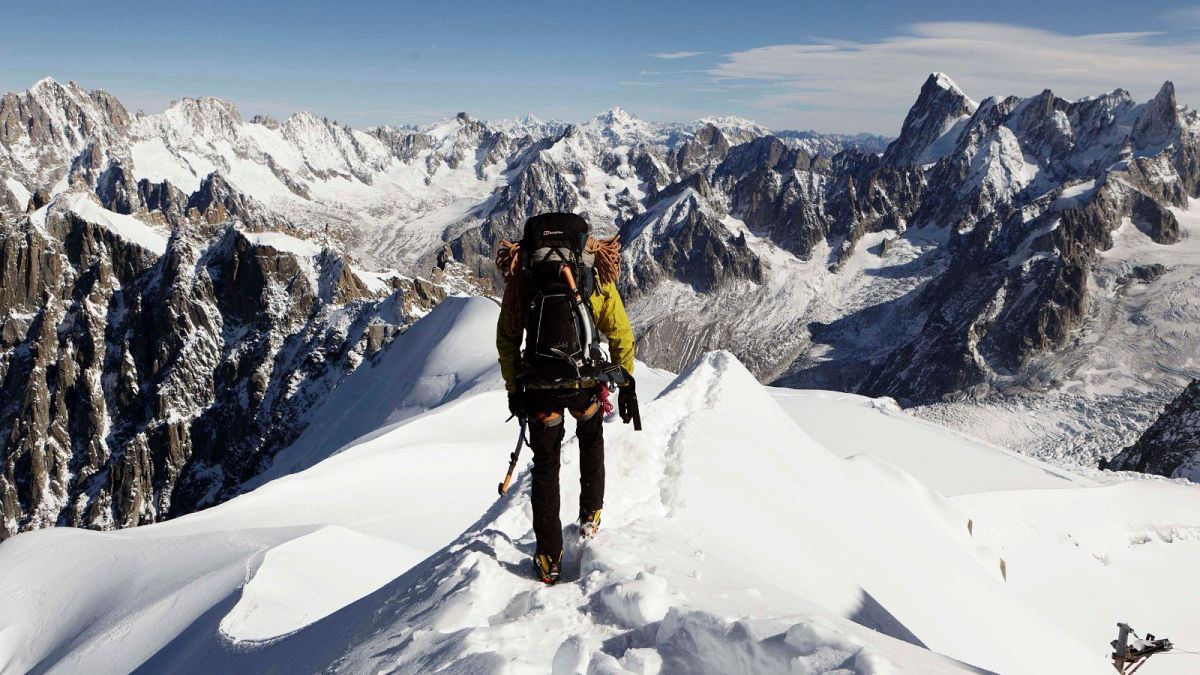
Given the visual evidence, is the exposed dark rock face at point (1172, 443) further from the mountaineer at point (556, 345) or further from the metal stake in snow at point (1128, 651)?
the mountaineer at point (556, 345)

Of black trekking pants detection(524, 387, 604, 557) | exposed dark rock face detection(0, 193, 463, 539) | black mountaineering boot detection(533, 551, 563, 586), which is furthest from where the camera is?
exposed dark rock face detection(0, 193, 463, 539)

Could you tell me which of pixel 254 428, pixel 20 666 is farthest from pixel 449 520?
→ pixel 254 428

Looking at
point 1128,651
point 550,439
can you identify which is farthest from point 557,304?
point 1128,651

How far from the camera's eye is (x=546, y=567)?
289 inches

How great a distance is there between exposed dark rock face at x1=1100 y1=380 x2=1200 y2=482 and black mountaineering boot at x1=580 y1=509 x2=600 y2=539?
3267 inches

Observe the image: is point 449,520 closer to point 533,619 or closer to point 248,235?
point 533,619

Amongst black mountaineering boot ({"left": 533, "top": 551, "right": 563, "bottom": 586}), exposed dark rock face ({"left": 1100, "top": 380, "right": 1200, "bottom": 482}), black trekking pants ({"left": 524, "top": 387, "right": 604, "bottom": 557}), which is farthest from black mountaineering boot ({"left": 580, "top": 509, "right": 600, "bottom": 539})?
exposed dark rock face ({"left": 1100, "top": 380, "right": 1200, "bottom": 482})

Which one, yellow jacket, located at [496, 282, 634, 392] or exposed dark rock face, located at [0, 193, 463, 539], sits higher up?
yellow jacket, located at [496, 282, 634, 392]

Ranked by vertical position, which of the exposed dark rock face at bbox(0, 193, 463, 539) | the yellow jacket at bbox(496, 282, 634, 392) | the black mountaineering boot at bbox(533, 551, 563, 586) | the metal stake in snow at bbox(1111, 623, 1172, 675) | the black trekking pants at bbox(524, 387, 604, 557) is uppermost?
the yellow jacket at bbox(496, 282, 634, 392)

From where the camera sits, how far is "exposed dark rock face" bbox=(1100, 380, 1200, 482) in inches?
2899

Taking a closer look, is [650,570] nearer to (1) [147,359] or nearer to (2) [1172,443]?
(2) [1172,443]

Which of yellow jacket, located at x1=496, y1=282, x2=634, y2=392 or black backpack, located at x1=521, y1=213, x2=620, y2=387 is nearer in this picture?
black backpack, located at x1=521, y1=213, x2=620, y2=387

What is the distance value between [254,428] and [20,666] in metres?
126

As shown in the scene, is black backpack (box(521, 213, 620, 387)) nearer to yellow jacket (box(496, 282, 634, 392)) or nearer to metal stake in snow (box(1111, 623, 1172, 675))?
yellow jacket (box(496, 282, 634, 392))
